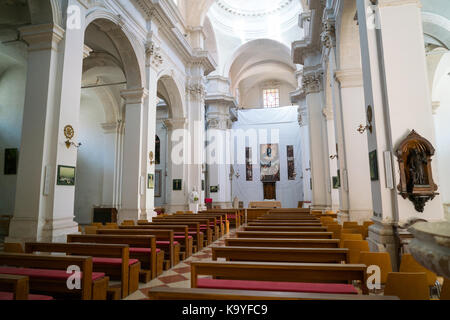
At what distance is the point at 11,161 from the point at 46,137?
5.17 m

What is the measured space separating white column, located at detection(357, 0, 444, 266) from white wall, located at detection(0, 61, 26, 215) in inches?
412

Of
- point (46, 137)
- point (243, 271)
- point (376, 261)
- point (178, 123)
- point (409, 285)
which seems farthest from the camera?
point (178, 123)

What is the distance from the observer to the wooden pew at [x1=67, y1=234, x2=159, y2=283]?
4238 mm

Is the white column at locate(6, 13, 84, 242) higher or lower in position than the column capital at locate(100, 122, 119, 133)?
lower

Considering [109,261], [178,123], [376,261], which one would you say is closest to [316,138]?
[178,123]

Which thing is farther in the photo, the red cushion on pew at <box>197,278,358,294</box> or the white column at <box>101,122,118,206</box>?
the white column at <box>101,122,118,206</box>

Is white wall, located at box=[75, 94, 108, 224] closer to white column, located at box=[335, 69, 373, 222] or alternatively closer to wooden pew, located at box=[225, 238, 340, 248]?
white column, located at box=[335, 69, 373, 222]

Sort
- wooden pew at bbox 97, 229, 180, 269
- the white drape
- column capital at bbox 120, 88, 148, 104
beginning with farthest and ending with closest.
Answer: the white drape < column capital at bbox 120, 88, 148, 104 < wooden pew at bbox 97, 229, 180, 269

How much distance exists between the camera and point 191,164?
14.1m

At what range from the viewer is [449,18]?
24.7ft

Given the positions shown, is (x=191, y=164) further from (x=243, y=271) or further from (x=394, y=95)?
(x=243, y=271)

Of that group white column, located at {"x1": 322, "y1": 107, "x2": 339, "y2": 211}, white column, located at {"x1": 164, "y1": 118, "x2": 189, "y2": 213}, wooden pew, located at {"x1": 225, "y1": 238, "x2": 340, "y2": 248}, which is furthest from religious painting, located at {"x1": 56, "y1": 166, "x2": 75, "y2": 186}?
white column, located at {"x1": 322, "y1": 107, "x2": 339, "y2": 211}

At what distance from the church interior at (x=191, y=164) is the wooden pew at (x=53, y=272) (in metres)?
0.02

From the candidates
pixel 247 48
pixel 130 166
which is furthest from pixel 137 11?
pixel 247 48
